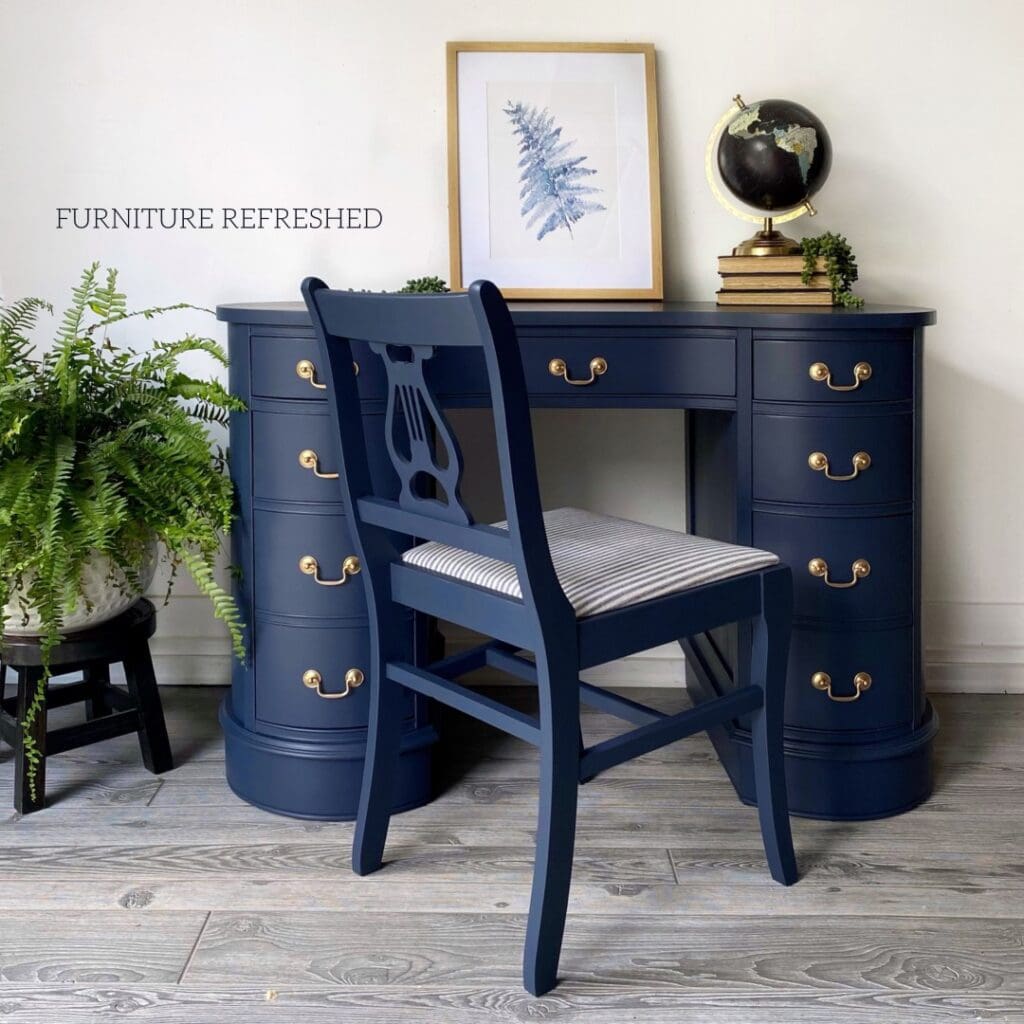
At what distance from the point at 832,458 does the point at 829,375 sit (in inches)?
5.4

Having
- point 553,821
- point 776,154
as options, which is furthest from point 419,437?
point 776,154

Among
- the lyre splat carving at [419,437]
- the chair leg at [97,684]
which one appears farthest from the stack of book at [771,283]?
the chair leg at [97,684]

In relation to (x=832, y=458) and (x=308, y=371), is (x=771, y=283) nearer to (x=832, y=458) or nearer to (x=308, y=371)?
(x=832, y=458)

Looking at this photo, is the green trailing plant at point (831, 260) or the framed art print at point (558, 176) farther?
the framed art print at point (558, 176)

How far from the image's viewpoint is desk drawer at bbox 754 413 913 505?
2002 millimetres

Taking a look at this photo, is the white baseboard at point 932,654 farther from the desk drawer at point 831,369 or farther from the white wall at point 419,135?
the desk drawer at point 831,369

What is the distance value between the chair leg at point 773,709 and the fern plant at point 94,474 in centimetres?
85

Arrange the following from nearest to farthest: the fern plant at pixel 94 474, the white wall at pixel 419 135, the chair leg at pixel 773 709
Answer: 1. the chair leg at pixel 773 709
2. the fern plant at pixel 94 474
3. the white wall at pixel 419 135

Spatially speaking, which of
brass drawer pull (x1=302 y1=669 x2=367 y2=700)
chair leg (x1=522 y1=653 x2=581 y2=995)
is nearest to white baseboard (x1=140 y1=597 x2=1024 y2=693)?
brass drawer pull (x1=302 y1=669 x2=367 y2=700)

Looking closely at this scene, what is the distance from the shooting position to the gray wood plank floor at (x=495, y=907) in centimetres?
158

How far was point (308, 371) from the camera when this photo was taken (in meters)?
2.01

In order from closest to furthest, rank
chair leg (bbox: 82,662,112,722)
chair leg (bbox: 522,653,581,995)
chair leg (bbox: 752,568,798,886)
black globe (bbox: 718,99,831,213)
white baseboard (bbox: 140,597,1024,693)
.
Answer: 1. chair leg (bbox: 522,653,581,995)
2. chair leg (bbox: 752,568,798,886)
3. black globe (bbox: 718,99,831,213)
4. chair leg (bbox: 82,662,112,722)
5. white baseboard (bbox: 140,597,1024,693)

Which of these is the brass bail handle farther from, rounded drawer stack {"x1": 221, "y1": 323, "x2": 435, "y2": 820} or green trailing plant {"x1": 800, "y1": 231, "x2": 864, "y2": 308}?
green trailing plant {"x1": 800, "y1": 231, "x2": 864, "y2": 308}

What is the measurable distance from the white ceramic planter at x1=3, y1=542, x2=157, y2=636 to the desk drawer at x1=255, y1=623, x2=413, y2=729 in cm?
26
